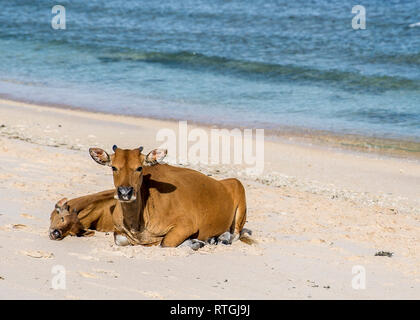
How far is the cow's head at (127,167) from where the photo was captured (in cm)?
914

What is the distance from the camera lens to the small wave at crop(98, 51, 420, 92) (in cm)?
2622

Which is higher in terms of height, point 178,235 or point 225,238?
point 178,235

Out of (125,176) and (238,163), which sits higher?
(125,176)

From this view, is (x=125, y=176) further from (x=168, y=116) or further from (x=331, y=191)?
(x=168, y=116)

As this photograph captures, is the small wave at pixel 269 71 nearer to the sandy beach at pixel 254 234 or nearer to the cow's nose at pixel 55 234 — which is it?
the sandy beach at pixel 254 234

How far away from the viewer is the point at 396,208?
44.1 feet

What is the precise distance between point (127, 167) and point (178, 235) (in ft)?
3.55

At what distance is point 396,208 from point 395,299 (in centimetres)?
497

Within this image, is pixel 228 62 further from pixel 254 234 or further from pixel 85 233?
pixel 85 233

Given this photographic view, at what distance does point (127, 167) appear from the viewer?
30.7 feet

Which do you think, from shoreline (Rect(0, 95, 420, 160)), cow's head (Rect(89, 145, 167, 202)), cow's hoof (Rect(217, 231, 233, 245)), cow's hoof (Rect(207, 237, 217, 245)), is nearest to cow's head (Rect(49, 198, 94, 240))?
cow's head (Rect(89, 145, 167, 202))

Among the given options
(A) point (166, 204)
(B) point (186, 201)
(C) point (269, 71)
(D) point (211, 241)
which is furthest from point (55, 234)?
(C) point (269, 71)

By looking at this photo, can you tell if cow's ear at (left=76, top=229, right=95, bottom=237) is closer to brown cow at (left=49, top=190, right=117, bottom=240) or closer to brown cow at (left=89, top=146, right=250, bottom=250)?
brown cow at (left=49, top=190, right=117, bottom=240)

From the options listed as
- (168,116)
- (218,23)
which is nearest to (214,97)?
(168,116)
